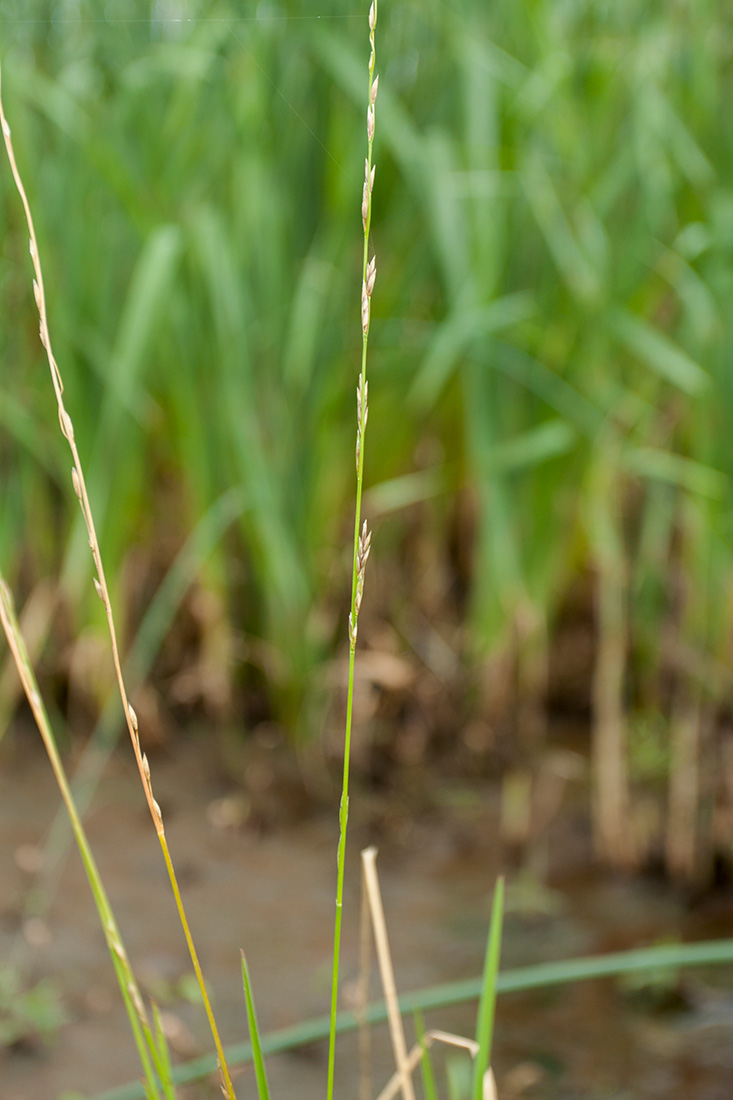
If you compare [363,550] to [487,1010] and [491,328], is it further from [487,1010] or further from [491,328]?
[491,328]

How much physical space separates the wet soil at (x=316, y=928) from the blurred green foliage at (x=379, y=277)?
0.71ft

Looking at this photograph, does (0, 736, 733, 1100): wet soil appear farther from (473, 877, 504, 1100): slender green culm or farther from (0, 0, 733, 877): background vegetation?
(473, 877, 504, 1100): slender green culm

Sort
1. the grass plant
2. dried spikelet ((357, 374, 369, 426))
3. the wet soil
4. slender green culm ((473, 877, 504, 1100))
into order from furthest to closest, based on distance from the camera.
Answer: the grass plant
the wet soil
slender green culm ((473, 877, 504, 1100))
dried spikelet ((357, 374, 369, 426))

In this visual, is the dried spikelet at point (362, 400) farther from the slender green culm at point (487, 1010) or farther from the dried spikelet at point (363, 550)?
Answer: the slender green culm at point (487, 1010)

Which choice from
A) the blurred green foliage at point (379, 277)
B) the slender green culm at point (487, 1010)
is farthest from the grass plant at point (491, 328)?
the slender green culm at point (487, 1010)

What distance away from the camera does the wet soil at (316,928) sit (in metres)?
1.01

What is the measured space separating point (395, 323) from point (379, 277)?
106mm

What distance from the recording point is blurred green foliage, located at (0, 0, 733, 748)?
1.21m

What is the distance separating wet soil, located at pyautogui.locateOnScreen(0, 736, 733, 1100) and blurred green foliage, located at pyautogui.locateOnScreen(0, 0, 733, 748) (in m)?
0.22

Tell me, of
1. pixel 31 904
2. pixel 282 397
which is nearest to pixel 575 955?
pixel 31 904

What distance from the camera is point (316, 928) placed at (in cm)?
123

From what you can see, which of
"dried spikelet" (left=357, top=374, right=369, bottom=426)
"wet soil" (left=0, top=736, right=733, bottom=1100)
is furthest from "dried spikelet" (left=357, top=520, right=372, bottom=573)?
"wet soil" (left=0, top=736, right=733, bottom=1100)

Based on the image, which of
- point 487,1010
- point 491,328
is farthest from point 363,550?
point 491,328

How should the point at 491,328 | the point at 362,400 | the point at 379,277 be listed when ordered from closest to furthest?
the point at 362,400 → the point at 491,328 → the point at 379,277
